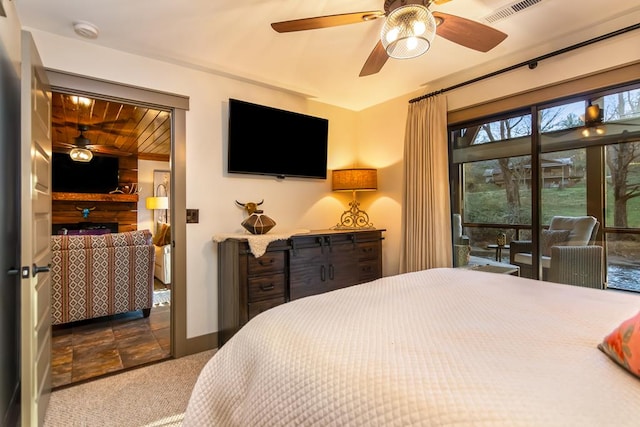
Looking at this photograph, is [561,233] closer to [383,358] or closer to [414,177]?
[414,177]

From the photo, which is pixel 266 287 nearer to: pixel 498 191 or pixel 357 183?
pixel 357 183

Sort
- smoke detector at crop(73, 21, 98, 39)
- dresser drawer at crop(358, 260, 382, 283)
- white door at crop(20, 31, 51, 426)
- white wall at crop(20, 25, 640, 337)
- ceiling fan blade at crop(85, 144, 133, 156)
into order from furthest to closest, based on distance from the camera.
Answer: ceiling fan blade at crop(85, 144, 133, 156)
dresser drawer at crop(358, 260, 382, 283)
white wall at crop(20, 25, 640, 337)
smoke detector at crop(73, 21, 98, 39)
white door at crop(20, 31, 51, 426)

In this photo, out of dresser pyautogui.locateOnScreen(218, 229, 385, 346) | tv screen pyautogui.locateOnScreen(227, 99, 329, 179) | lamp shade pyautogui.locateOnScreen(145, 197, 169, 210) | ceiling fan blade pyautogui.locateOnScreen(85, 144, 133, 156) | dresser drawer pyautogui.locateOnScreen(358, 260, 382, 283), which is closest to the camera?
dresser pyautogui.locateOnScreen(218, 229, 385, 346)

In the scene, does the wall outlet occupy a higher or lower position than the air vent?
lower

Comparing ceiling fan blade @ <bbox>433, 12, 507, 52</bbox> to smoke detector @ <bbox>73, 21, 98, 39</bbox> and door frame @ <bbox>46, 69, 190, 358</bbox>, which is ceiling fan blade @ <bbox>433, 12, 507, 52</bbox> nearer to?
door frame @ <bbox>46, 69, 190, 358</bbox>

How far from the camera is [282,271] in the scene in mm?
2842

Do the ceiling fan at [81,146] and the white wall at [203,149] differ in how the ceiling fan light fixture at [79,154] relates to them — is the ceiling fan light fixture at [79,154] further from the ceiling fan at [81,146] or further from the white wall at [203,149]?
the white wall at [203,149]

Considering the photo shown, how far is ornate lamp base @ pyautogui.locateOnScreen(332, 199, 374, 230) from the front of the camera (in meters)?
3.87

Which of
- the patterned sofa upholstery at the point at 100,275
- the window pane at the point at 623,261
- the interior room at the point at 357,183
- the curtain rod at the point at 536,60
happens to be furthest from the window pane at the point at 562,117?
the patterned sofa upholstery at the point at 100,275

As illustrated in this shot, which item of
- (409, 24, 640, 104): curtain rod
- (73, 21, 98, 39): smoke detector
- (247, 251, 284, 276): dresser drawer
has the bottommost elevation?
(247, 251, 284, 276): dresser drawer

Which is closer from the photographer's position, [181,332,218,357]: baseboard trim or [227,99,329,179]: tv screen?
[181,332,218,357]: baseboard trim

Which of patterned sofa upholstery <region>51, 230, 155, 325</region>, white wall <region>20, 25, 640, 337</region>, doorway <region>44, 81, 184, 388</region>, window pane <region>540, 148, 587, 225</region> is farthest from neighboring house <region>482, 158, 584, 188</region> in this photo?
patterned sofa upholstery <region>51, 230, 155, 325</region>

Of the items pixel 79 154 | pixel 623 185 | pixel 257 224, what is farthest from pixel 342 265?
pixel 79 154

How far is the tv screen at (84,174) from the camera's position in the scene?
19.6 ft
